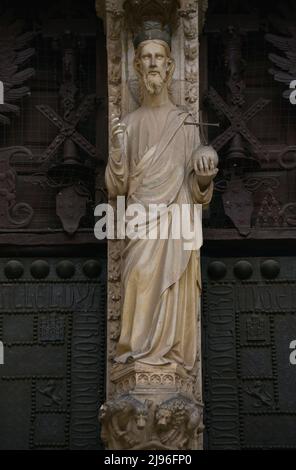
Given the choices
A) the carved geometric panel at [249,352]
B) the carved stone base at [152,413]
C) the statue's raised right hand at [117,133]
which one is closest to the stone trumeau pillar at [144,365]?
the carved stone base at [152,413]

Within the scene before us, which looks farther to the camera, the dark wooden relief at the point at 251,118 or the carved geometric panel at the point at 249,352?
the dark wooden relief at the point at 251,118

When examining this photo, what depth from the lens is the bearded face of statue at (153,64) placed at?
34.6ft

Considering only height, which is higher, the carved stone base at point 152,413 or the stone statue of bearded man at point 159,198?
the stone statue of bearded man at point 159,198

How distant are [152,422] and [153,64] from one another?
8.36 feet

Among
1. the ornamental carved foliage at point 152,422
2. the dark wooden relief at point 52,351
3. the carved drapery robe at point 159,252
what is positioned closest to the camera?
the ornamental carved foliage at point 152,422

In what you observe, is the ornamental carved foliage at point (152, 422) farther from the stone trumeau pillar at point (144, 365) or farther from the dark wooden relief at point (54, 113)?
the dark wooden relief at point (54, 113)

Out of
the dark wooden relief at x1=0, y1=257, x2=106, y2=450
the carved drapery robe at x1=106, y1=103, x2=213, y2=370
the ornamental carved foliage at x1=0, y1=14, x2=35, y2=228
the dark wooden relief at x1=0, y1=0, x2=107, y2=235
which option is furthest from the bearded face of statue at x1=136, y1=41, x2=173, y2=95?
the dark wooden relief at x1=0, y1=257, x2=106, y2=450

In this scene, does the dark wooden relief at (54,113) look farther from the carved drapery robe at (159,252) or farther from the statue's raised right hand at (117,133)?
the statue's raised right hand at (117,133)

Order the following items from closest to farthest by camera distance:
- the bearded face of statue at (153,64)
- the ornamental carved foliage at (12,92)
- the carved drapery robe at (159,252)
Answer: the carved drapery robe at (159,252) → the bearded face of statue at (153,64) → the ornamental carved foliage at (12,92)

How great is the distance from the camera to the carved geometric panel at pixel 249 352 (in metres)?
10.8

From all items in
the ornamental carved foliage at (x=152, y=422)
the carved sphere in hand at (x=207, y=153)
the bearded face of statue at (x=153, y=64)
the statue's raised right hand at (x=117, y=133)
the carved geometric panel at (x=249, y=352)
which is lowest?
the ornamental carved foliage at (x=152, y=422)

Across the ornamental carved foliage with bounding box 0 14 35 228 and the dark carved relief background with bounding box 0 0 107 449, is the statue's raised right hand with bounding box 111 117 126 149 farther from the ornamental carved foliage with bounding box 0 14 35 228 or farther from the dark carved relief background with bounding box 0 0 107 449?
the ornamental carved foliage with bounding box 0 14 35 228

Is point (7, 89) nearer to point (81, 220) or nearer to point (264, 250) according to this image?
point (81, 220)

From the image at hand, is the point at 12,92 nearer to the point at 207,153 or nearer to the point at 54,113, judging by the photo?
the point at 54,113
